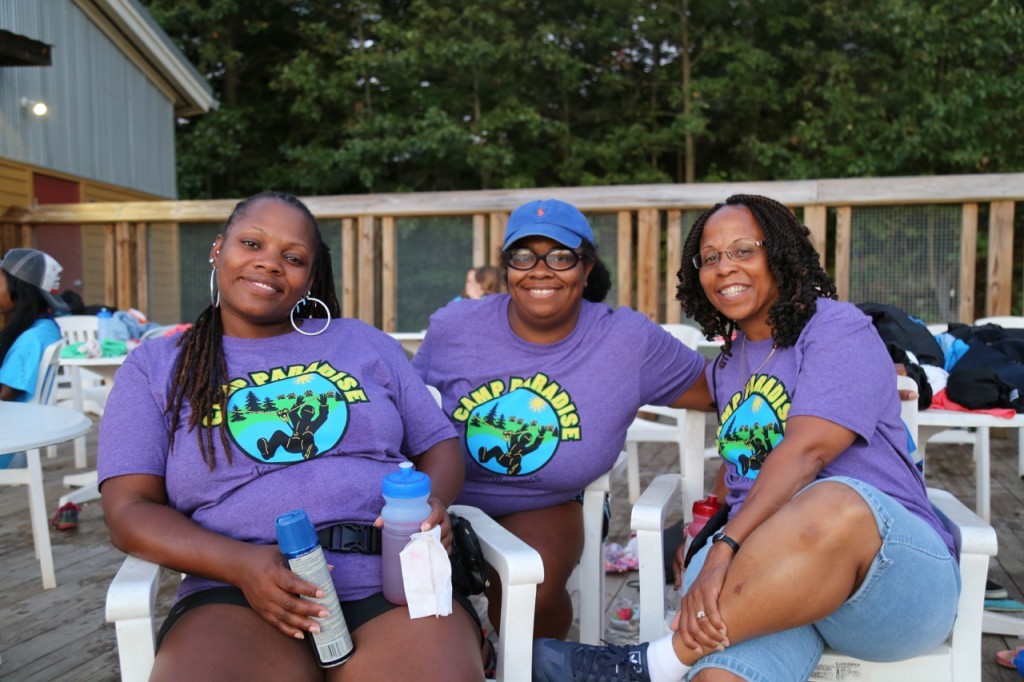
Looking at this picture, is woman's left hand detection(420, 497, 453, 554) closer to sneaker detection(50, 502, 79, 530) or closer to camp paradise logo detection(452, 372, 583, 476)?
camp paradise logo detection(452, 372, 583, 476)

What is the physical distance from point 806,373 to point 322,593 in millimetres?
1148

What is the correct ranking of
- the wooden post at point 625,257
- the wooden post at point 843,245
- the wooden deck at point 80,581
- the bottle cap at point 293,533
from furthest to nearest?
1. the wooden post at point 625,257
2. the wooden post at point 843,245
3. the wooden deck at point 80,581
4. the bottle cap at point 293,533

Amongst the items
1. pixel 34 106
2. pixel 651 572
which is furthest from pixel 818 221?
pixel 34 106

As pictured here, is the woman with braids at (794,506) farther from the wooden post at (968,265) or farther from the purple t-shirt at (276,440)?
the wooden post at (968,265)

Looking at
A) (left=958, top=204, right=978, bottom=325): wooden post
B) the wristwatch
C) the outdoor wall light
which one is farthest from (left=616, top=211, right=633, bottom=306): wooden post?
the outdoor wall light

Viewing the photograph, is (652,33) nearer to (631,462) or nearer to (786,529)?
(631,462)

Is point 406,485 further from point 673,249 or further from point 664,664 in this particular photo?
point 673,249

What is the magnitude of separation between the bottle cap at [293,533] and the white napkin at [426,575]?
0.65ft

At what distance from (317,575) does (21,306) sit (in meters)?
3.02

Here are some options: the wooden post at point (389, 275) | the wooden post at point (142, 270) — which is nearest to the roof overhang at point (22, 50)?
the wooden post at point (142, 270)

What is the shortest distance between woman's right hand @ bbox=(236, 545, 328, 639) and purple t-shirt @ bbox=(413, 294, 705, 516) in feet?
2.79

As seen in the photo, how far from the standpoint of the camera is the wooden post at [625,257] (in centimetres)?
616

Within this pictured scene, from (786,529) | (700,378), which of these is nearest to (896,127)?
(700,378)

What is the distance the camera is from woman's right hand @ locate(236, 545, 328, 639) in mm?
1474
